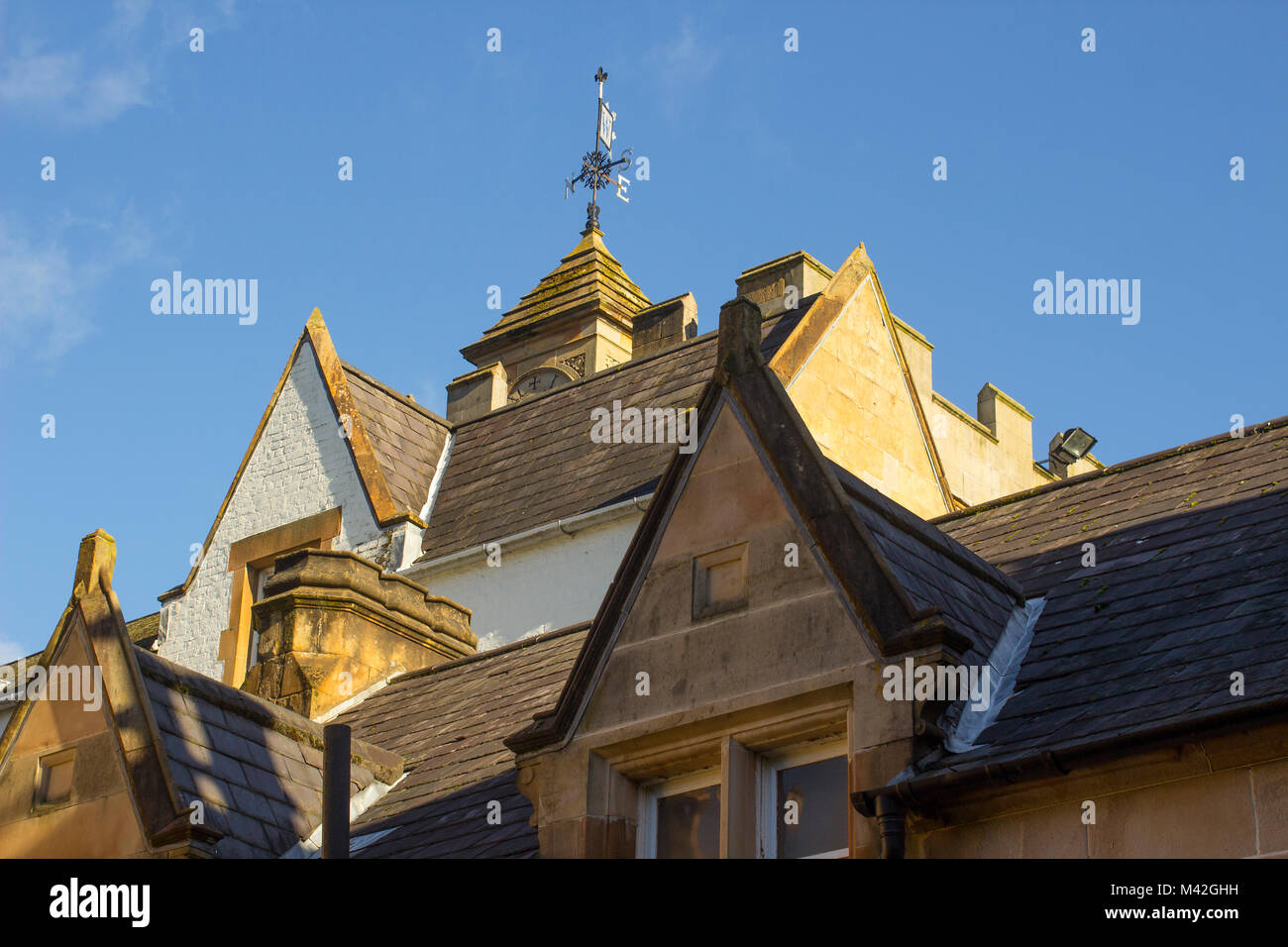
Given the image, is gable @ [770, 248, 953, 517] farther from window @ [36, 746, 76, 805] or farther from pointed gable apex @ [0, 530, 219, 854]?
window @ [36, 746, 76, 805]

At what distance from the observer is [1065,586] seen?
1222 cm

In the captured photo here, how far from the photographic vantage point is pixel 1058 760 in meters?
9.33

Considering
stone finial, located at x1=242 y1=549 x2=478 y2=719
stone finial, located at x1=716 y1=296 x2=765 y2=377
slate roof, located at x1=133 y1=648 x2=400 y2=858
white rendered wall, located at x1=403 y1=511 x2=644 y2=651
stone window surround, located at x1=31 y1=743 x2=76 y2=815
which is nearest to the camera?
stone finial, located at x1=716 y1=296 x2=765 y2=377

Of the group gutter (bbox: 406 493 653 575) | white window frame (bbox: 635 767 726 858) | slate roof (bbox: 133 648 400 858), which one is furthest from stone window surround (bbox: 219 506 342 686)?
white window frame (bbox: 635 767 726 858)

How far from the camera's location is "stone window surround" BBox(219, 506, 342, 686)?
2339cm

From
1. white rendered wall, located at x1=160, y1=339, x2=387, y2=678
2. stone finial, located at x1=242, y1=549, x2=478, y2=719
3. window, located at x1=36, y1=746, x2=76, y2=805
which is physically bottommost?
window, located at x1=36, y1=746, x2=76, y2=805

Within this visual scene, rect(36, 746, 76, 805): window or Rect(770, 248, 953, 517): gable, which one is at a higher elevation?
Rect(770, 248, 953, 517): gable

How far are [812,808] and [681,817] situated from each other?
0.86 m

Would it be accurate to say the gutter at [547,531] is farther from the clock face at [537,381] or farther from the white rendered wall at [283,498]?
the clock face at [537,381]

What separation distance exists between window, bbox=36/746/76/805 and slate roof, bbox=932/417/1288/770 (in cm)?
558

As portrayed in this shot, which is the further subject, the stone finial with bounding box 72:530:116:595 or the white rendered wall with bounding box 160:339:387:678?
the white rendered wall with bounding box 160:339:387:678

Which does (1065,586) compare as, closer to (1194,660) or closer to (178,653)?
(1194,660)

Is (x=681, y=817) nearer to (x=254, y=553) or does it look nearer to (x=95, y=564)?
(x=95, y=564)

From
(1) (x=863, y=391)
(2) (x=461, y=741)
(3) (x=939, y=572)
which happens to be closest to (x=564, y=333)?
(1) (x=863, y=391)
